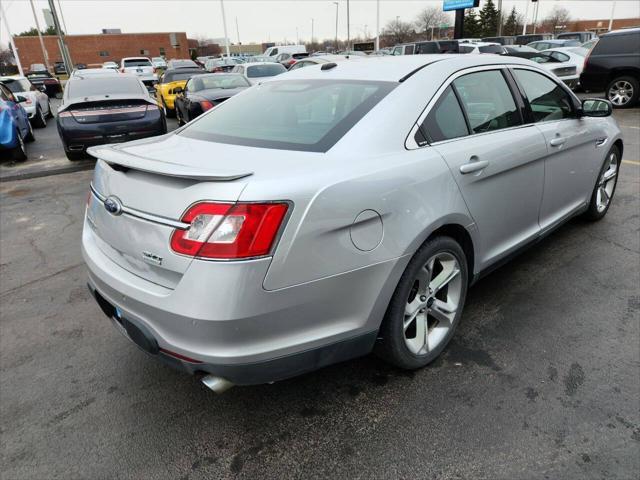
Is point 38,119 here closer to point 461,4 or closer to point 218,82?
point 218,82

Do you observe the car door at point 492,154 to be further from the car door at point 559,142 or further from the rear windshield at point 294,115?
the rear windshield at point 294,115

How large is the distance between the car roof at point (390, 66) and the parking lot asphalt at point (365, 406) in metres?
1.60

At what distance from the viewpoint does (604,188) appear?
463 cm

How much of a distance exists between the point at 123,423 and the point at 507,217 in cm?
247

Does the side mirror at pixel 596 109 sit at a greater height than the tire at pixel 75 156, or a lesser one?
greater

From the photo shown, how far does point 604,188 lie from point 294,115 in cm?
351

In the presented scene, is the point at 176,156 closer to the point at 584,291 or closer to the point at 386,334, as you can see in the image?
the point at 386,334

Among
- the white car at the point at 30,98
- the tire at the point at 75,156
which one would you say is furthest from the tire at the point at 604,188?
the white car at the point at 30,98

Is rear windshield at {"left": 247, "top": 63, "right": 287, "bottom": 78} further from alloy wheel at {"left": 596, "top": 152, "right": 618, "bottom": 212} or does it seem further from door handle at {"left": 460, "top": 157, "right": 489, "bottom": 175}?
door handle at {"left": 460, "top": 157, "right": 489, "bottom": 175}

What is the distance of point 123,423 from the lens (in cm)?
236

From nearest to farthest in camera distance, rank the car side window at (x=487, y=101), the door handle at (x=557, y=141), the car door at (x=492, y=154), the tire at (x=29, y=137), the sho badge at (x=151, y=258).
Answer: the sho badge at (x=151, y=258) → the car door at (x=492, y=154) → the car side window at (x=487, y=101) → the door handle at (x=557, y=141) → the tire at (x=29, y=137)

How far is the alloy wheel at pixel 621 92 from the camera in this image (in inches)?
481

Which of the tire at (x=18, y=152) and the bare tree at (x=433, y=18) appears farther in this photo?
the bare tree at (x=433, y=18)

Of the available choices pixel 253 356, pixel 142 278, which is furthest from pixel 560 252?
pixel 142 278
